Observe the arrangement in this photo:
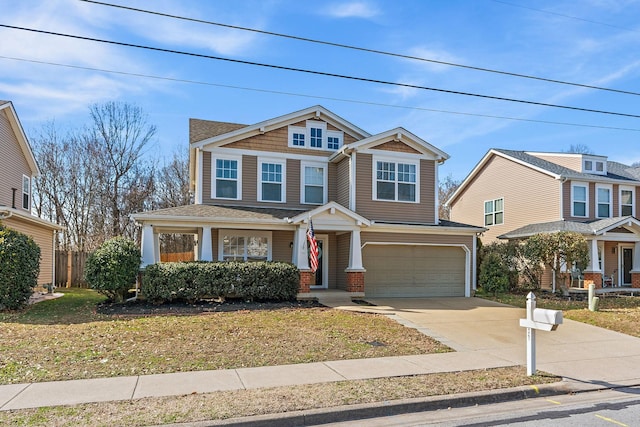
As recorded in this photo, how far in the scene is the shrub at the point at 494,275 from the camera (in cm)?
1944

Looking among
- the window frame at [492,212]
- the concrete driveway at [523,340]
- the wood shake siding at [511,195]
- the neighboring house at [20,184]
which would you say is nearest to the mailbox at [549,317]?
the concrete driveway at [523,340]

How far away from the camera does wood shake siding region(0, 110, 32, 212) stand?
63.0 ft

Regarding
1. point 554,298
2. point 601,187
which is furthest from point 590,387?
point 601,187

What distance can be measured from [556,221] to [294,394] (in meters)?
19.8

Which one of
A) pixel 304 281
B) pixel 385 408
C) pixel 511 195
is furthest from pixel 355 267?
pixel 511 195

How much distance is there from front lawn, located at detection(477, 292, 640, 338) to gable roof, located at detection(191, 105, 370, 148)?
A: 835 centimetres

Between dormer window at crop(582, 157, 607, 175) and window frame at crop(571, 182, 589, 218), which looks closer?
window frame at crop(571, 182, 589, 218)

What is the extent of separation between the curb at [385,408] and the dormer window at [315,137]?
1359 centimetres

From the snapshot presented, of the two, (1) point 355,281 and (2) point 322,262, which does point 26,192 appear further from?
(1) point 355,281

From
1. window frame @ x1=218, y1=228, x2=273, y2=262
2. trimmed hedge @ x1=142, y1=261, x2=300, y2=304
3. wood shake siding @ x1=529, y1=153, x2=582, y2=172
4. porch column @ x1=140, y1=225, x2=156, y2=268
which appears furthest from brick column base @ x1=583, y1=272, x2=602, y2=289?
porch column @ x1=140, y1=225, x2=156, y2=268

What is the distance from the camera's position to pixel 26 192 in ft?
72.3

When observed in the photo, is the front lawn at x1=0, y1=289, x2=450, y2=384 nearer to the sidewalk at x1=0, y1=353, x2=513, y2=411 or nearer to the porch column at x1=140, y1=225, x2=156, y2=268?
the sidewalk at x1=0, y1=353, x2=513, y2=411

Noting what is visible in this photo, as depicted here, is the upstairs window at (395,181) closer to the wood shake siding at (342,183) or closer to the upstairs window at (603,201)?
the wood shake siding at (342,183)

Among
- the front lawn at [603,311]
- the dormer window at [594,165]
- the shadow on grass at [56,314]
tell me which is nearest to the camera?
the shadow on grass at [56,314]
